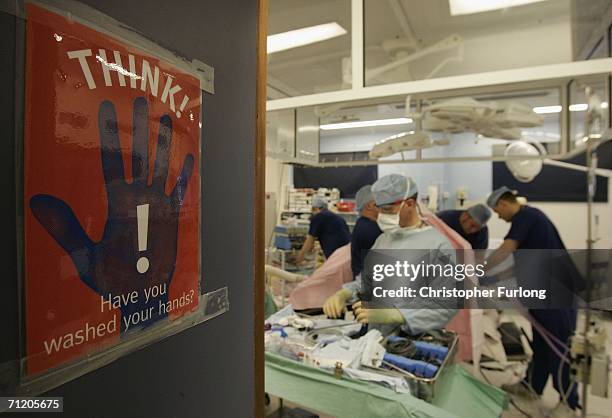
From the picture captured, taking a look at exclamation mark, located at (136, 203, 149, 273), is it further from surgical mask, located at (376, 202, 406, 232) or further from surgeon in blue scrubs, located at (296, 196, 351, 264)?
surgeon in blue scrubs, located at (296, 196, 351, 264)

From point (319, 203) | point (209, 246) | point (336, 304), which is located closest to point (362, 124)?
point (319, 203)

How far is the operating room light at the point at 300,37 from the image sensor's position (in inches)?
87.8

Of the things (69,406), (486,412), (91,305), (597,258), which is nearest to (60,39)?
(91,305)

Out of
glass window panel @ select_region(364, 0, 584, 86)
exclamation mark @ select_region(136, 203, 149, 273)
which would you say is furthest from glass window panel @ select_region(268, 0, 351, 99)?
exclamation mark @ select_region(136, 203, 149, 273)

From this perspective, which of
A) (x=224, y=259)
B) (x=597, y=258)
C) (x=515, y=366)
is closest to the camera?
(x=224, y=259)

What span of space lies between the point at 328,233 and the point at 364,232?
545 mm

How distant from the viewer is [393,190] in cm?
233

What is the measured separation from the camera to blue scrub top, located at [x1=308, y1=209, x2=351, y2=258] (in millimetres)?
3090

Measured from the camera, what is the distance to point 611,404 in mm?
2686

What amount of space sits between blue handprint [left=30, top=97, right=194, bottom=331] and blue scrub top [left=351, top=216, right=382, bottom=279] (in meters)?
2.06

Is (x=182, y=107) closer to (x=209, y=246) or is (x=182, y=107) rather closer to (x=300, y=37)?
(x=209, y=246)

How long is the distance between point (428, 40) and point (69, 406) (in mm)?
2992

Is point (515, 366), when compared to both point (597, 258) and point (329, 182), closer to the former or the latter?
point (597, 258)

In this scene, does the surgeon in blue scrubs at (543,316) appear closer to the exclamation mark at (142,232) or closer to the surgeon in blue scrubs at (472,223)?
the surgeon in blue scrubs at (472,223)
